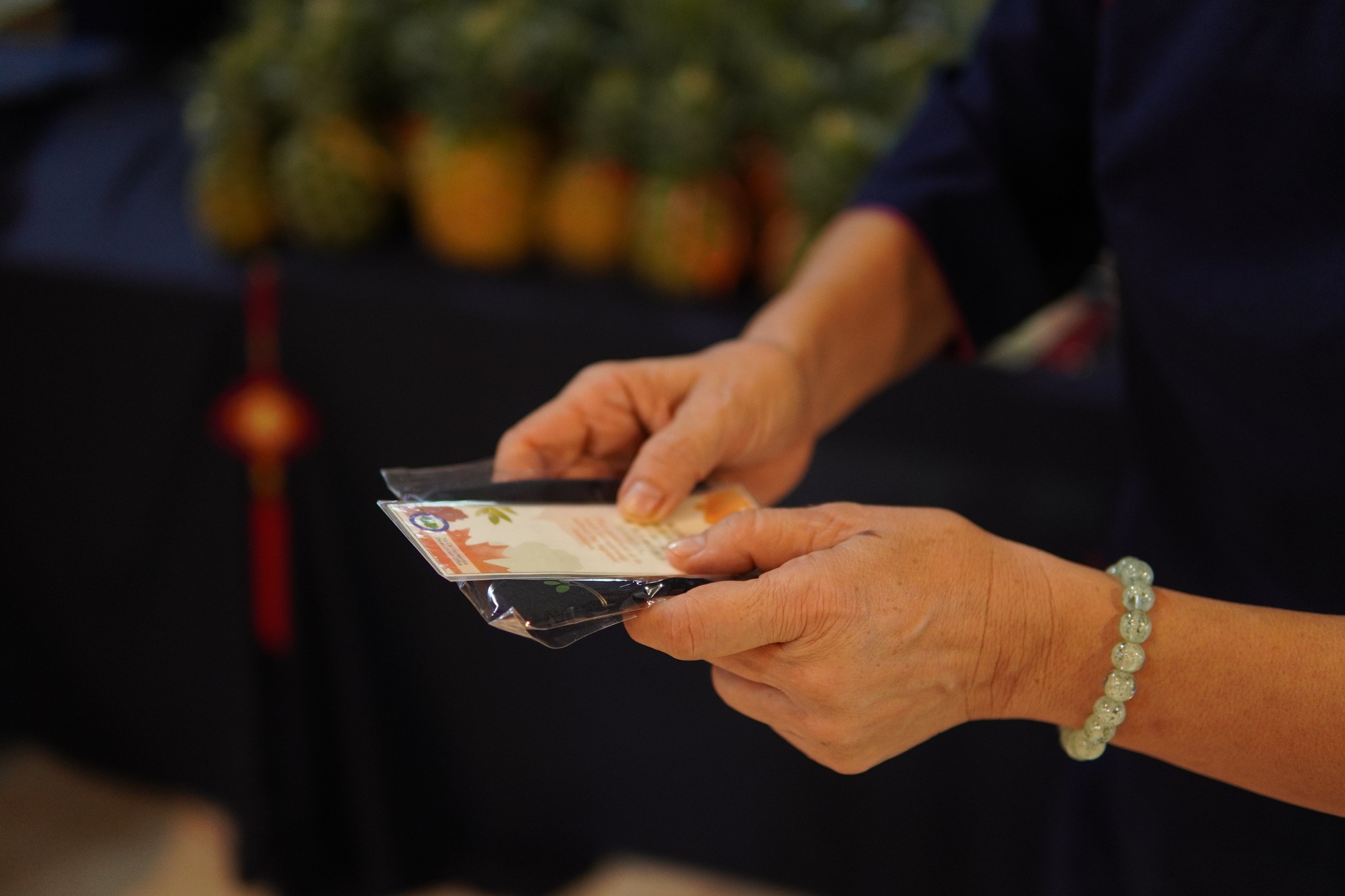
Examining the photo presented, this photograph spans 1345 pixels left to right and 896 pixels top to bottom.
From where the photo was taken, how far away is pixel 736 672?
0.68m

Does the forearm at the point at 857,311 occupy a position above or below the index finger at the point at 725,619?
above

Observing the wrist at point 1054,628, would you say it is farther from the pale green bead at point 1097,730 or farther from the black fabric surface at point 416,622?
the black fabric surface at point 416,622

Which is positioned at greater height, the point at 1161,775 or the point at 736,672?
the point at 736,672

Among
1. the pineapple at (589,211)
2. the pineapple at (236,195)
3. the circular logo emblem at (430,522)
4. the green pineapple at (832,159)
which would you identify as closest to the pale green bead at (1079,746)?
the circular logo emblem at (430,522)

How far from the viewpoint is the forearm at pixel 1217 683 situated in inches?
23.4

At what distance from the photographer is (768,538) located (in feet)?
2.18

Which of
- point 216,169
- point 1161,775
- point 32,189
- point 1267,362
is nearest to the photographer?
point 1267,362

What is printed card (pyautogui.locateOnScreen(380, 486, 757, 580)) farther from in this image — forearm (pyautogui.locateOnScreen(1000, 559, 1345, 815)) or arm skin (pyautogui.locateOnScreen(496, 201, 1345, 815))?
forearm (pyautogui.locateOnScreen(1000, 559, 1345, 815))

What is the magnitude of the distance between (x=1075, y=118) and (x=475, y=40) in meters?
0.91

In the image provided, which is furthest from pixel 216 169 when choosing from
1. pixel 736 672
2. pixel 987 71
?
pixel 736 672

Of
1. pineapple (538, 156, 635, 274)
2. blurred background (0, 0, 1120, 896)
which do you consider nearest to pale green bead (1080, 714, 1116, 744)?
blurred background (0, 0, 1120, 896)

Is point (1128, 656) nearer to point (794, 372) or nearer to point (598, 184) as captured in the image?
point (794, 372)

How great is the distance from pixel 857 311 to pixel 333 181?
0.98m

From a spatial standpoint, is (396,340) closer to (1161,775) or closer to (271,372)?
(271,372)
